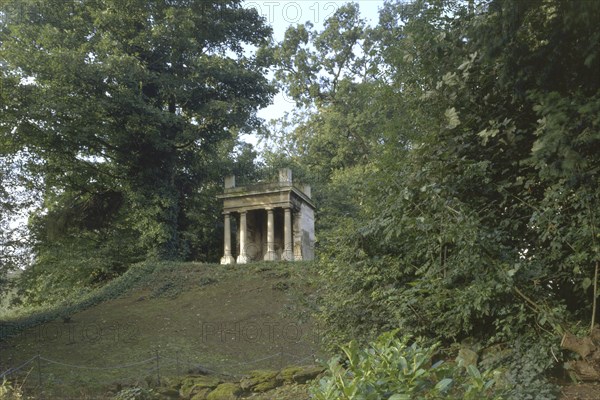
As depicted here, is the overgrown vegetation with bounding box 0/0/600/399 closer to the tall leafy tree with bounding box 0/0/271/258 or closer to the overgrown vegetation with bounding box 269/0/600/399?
the overgrown vegetation with bounding box 269/0/600/399

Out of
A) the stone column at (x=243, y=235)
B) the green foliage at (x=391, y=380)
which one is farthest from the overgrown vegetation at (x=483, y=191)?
the stone column at (x=243, y=235)

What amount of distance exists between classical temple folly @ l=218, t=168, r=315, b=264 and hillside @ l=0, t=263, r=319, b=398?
15.2ft

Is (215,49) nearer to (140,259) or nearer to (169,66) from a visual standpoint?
(169,66)

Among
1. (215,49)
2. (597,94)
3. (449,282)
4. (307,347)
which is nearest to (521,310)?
(449,282)

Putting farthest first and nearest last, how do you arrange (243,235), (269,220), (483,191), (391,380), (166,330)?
(243,235), (269,220), (166,330), (483,191), (391,380)

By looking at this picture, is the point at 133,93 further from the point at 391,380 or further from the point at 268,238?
the point at 391,380

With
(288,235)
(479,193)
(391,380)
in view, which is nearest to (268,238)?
(288,235)

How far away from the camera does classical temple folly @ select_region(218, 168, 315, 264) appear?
27.4 meters

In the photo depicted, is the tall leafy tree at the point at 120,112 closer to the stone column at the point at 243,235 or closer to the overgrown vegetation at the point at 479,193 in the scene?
the stone column at the point at 243,235

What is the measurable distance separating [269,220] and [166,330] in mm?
11401

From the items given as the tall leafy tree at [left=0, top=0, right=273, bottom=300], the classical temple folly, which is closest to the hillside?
the tall leafy tree at [left=0, top=0, right=273, bottom=300]

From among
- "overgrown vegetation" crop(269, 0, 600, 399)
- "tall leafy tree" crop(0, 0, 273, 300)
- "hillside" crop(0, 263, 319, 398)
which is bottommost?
"hillside" crop(0, 263, 319, 398)

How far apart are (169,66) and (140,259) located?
880 cm

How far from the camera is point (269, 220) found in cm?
2747
